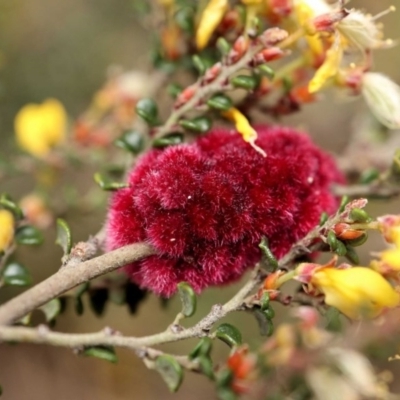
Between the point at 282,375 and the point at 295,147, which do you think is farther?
the point at 282,375

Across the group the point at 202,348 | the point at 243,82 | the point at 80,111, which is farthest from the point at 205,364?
the point at 80,111

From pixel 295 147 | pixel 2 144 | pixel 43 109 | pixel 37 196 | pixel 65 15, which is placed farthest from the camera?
pixel 65 15

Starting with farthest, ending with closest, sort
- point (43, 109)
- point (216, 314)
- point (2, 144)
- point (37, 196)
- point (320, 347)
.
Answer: point (2, 144) < point (43, 109) < point (37, 196) < point (320, 347) < point (216, 314)

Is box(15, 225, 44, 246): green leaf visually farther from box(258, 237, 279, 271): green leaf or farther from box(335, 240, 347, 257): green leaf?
box(335, 240, 347, 257): green leaf

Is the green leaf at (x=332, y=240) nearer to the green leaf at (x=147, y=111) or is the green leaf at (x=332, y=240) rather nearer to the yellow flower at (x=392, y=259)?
the yellow flower at (x=392, y=259)

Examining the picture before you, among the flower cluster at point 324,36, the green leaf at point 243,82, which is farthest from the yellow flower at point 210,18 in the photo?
the green leaf at point 243,82

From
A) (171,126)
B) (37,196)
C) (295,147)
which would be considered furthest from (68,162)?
(295,147)

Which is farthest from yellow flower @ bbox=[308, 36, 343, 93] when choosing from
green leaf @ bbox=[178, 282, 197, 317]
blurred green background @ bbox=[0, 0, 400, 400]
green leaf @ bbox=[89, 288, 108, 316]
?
blurred green background @ bbox=[0, 0, 400, 400]

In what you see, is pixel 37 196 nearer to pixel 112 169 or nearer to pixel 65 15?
pixel 112 169
